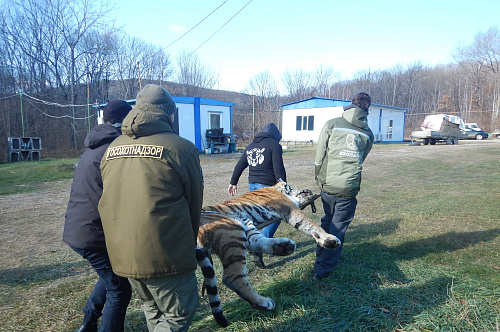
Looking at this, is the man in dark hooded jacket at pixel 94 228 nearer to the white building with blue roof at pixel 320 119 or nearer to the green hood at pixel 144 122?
the green hood at pixel 144 122

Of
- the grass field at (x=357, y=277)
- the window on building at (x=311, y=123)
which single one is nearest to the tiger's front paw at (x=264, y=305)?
the grass field at (x=357, y=277)

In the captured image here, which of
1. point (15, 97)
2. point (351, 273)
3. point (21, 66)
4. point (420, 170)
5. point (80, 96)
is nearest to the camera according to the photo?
point (351, 273)

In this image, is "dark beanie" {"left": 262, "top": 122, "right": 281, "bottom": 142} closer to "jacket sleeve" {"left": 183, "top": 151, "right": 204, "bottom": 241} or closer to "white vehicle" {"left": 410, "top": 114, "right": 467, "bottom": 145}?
"jacket sleeve" {"left": 183, "top": 151, "right": 204, "bottom": 241}

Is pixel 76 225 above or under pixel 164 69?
under

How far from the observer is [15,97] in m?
19.5

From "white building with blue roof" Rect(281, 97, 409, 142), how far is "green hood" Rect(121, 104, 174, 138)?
26579mm

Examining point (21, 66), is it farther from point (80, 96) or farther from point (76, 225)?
point (76, 225)

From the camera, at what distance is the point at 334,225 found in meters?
3.49

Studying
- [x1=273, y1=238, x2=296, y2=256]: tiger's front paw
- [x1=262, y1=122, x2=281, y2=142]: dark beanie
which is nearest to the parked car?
[x1=262, y1=122, x2=281, y2=142]: dark beanie

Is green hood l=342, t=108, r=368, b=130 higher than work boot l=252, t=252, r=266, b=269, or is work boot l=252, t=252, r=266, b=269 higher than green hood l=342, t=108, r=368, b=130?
green hood l=342, t=108, r=368, b=130

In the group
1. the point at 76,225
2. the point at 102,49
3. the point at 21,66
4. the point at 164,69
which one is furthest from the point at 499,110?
the point at 21,66

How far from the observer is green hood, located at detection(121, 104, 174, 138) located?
1.73m

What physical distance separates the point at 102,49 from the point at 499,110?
56.1 m

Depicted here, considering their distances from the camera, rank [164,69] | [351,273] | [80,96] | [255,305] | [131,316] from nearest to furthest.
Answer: [255,305] < [131,316] < [351,273] < [80,96] < [164,69]
